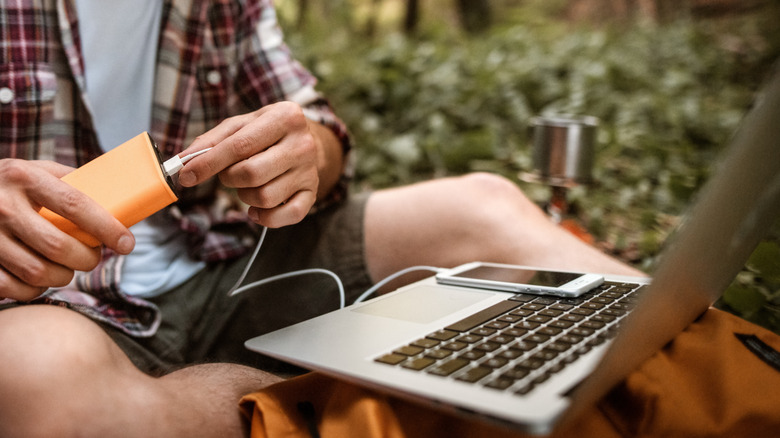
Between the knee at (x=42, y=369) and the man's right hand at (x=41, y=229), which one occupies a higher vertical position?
the man's right hand at (x=41, y=229)

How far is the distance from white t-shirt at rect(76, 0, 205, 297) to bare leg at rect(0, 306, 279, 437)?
1.08ft

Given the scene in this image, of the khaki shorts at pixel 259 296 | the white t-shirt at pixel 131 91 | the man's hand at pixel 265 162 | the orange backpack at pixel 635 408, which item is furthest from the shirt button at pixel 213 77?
the orange backpack at pixel 635 408

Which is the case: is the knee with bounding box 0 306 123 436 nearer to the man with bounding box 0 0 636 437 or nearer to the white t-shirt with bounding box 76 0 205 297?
→ the man with bounding box 0 0 636 437

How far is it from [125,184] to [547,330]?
1.57ft

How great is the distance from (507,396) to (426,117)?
2.35 meters

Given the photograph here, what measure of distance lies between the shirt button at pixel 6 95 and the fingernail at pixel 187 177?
457mm

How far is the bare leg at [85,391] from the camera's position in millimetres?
576

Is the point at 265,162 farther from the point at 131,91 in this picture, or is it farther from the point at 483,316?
the point at 131,91

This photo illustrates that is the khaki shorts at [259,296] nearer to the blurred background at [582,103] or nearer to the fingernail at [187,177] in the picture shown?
the fingernail at [187,177]

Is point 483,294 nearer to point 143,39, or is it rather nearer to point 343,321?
point 343,321

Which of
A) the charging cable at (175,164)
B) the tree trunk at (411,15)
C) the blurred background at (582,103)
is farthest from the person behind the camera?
the tree trunk at (411,15)

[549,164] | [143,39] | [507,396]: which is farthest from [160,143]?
[549,164]

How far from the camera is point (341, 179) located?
4.01 ft

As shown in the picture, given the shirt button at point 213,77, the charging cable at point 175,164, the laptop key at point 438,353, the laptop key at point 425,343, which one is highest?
the shirt button at point 213,77
